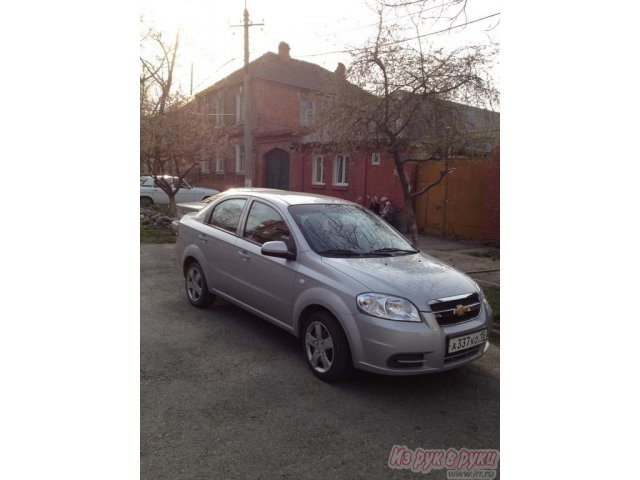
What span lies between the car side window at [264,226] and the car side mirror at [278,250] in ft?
0.39

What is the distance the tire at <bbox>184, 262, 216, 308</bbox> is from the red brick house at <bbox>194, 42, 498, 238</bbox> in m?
6.26

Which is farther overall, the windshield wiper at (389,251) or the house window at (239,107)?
the house window at (239,107)

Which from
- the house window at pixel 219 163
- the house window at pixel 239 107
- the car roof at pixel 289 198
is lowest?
the car roof at pixel 289 198

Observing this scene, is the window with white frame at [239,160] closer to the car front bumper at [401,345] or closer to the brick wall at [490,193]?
the brick wall at [490,193]

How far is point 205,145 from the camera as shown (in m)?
11.9

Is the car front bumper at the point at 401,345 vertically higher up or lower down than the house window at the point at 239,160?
lower down

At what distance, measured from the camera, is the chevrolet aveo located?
3336 millimetres

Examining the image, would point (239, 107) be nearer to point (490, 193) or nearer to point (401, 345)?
point (490, 193)

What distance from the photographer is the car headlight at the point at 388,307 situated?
131 inches

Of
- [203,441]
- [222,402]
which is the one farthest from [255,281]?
[203,441]

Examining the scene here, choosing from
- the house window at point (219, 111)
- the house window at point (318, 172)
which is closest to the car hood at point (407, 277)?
the house window at point (219, 111)

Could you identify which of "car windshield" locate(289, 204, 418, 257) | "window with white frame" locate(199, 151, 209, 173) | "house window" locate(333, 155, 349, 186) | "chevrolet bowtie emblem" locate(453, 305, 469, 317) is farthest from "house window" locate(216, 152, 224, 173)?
"chevrolet bowtie emblem" locate(453, 305, 469, 317)
